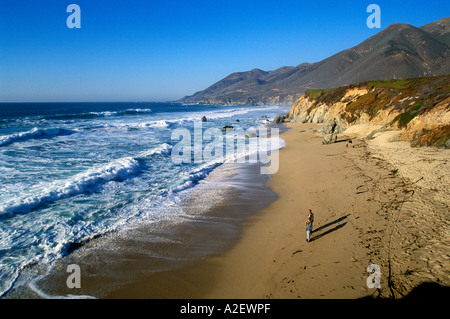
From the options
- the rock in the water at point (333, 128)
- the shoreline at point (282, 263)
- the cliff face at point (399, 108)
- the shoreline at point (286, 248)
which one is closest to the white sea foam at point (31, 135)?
the shoreline at point (286, 248)

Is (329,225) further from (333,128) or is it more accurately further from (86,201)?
(333,128)

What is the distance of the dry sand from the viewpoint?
5.73 meters

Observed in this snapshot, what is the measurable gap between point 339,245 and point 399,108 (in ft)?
70.1

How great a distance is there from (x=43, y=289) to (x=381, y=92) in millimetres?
34587

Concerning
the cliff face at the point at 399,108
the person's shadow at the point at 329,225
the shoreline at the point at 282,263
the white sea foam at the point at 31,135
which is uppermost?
the cliff face at the point at 399,108

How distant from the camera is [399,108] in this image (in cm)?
2205

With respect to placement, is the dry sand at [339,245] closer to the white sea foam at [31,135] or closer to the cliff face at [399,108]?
the cliff face at [399,108]

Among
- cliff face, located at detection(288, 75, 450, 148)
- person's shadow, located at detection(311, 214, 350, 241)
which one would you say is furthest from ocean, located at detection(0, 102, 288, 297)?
cliff face, located at detection(288, 75, 450, 148)

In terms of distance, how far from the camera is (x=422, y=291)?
4992 mm

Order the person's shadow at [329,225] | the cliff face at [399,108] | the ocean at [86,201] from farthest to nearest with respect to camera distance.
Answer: the cliff face at [399,108]
the person's shadow at [329,225]
the ocean at [86,201]

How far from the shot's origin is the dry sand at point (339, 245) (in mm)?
5727

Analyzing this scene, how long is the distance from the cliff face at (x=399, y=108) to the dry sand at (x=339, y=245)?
4.34m

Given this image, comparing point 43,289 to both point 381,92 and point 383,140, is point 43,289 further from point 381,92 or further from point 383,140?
point 381,92
